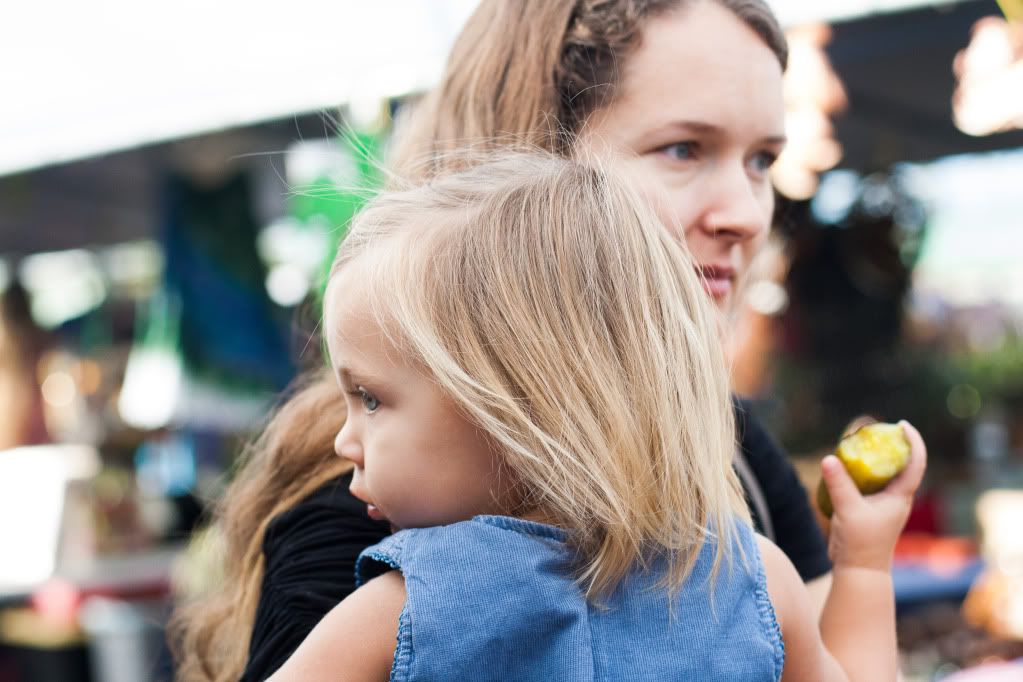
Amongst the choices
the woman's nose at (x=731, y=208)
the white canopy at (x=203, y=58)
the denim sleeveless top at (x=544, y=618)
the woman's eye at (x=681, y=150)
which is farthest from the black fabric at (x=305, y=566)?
the white canopy at (x=203, y=58)

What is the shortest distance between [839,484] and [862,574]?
0.11 m

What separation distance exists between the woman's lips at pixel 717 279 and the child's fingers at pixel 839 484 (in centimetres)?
27

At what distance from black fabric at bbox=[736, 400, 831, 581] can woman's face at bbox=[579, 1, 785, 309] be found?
0.80ft

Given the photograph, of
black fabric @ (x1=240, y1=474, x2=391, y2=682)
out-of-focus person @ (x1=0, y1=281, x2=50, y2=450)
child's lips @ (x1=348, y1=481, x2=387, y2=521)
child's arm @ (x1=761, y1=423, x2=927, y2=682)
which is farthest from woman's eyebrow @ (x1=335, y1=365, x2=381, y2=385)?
out-of-focus person @ (x1=0, y1=281, x2=50, y2=450)

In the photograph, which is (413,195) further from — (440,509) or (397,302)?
(440,509)

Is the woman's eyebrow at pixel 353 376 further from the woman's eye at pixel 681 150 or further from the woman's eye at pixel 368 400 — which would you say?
the woman's eye at pixel 681 150

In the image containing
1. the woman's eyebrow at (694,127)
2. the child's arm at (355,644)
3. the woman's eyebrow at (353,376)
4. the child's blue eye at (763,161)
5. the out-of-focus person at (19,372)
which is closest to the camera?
the child's arm at (355,644)

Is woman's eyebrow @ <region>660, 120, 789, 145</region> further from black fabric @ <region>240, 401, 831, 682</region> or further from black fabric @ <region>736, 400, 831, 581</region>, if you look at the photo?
black fabric @ <region>240, 401, 831, 682</region>

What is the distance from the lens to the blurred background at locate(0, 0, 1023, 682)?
13.4 ft

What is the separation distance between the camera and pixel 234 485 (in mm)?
1580

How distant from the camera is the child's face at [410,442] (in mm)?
987

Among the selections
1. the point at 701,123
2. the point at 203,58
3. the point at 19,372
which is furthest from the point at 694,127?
the point at 19,372

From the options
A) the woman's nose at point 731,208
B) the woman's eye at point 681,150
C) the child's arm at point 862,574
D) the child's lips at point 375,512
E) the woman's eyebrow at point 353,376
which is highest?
the woman's eye at point 681,150

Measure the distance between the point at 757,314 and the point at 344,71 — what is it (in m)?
2.69
